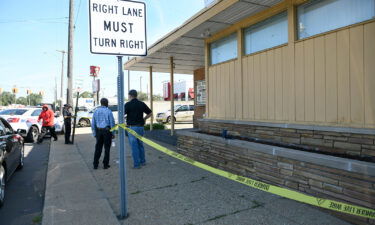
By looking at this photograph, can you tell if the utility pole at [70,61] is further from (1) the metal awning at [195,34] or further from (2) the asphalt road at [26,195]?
(2) the asphalt road at [26,195]

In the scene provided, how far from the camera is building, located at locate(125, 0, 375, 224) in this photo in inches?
143

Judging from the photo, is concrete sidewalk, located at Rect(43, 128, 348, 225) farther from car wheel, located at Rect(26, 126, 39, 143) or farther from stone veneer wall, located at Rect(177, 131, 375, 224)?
car wheel, located at Rect(26, 126, 39, 143)

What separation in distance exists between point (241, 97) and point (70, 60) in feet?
43.7

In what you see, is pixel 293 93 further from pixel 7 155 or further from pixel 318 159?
pixel 7 155

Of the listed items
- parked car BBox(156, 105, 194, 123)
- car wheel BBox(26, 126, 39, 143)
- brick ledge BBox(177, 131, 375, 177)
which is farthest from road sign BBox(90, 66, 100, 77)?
parked car BBox(156, 105, 194, 123)

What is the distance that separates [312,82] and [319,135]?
901mm

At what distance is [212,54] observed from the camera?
24.5 ft

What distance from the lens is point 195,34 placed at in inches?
276

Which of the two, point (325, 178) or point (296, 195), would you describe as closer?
point (296, 195)

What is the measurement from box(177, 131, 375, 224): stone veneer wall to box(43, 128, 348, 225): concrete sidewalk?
0.98 feet

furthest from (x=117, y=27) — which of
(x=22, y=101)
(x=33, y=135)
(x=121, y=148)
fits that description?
(x=22, y=101)

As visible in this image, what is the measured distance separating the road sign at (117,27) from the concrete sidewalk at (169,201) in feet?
7.34

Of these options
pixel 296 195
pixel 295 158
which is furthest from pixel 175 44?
pixel 296 195

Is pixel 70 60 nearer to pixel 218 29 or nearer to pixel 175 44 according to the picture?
pixel 175 44
